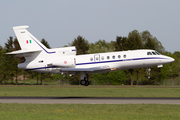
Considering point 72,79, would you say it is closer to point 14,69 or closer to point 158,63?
point 14,69

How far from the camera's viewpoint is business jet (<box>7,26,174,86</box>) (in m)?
35.8

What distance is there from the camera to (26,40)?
127ft

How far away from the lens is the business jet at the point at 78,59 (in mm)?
35750

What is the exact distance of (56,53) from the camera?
3806 cm

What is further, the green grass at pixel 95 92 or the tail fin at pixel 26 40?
the green grass at pixel 95 92

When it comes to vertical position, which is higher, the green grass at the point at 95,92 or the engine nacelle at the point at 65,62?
the engine nacelle at the point at 65,62

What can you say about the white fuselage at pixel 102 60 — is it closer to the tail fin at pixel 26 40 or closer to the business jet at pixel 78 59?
the business jet at pixel 78 59

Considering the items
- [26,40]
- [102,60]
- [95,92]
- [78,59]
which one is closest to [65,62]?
[78,59]

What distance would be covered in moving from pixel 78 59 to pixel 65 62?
6.01 ft

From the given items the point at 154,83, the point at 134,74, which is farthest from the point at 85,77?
the point at 154,83

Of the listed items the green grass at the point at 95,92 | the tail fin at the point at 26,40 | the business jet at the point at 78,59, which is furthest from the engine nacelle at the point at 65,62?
the green grass at the point at 95,92

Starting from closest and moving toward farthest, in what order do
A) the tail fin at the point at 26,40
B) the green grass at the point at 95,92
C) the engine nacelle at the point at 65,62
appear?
the engine nacelle at the point at 65,62 → the tail fin at the point at 26,40 → the green grass at the point at 95,92

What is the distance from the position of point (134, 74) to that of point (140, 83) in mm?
4355

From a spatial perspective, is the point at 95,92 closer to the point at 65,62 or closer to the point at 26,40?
the point at 65,62
